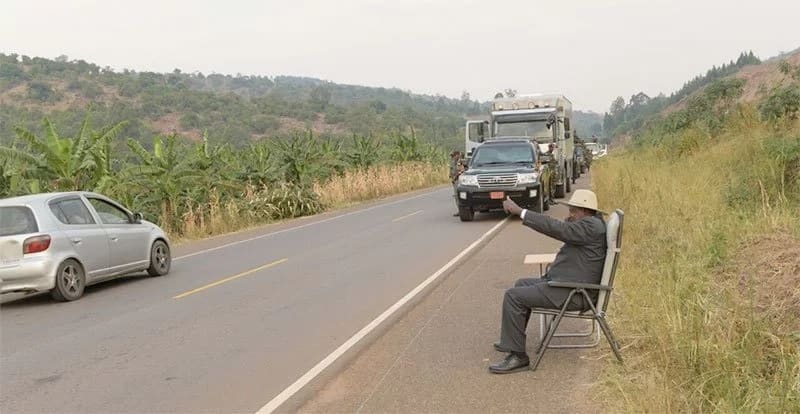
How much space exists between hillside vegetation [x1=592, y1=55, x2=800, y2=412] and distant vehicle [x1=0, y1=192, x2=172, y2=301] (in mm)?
7337

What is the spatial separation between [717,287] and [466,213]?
11539 mm

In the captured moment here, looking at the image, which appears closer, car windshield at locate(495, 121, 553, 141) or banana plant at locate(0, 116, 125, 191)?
banana plant at locate(0, 116, 125, 191)

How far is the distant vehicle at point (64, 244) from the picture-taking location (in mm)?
9711

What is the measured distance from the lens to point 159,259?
12.3 meters

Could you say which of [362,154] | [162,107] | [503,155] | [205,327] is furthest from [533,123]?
[162,107]

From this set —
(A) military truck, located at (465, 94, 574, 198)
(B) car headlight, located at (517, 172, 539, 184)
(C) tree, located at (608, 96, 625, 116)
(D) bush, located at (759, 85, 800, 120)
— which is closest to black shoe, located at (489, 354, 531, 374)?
(B) car headlight, located at (517, 172, 539, 184)

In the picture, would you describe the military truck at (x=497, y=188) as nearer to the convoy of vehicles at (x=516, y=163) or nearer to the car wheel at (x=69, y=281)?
the convoy of vehicles at (x=516, y=163)

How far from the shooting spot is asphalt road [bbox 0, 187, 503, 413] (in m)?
5.79

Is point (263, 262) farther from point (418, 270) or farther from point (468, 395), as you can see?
point (468, 395)

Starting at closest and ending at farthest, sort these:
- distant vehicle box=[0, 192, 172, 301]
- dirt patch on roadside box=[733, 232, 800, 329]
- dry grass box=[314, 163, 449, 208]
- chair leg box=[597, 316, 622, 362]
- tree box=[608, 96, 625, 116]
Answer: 1. chair leg box=[597, 316, 622, 362]
2. dirt patch on roadside box=[733, 232, 800, 329]
3. distant vehicle box=[0, 192, 172, 301]
4. dry grass box=[314, 163, 449, 208]
5. tree box=[608, 96, 625, 116]

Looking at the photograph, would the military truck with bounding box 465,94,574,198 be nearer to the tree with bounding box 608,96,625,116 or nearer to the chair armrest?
the chair armrest

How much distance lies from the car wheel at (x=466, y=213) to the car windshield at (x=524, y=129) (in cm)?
765

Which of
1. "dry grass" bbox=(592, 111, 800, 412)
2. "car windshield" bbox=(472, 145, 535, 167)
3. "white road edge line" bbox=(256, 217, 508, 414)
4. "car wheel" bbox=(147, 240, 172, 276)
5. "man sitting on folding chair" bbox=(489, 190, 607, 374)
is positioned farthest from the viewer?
"car windshield" bbox=(472, 145, 535, 167)

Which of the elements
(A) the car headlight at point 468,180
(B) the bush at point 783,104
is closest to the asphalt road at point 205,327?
(A) the car headlight at point 468,180
